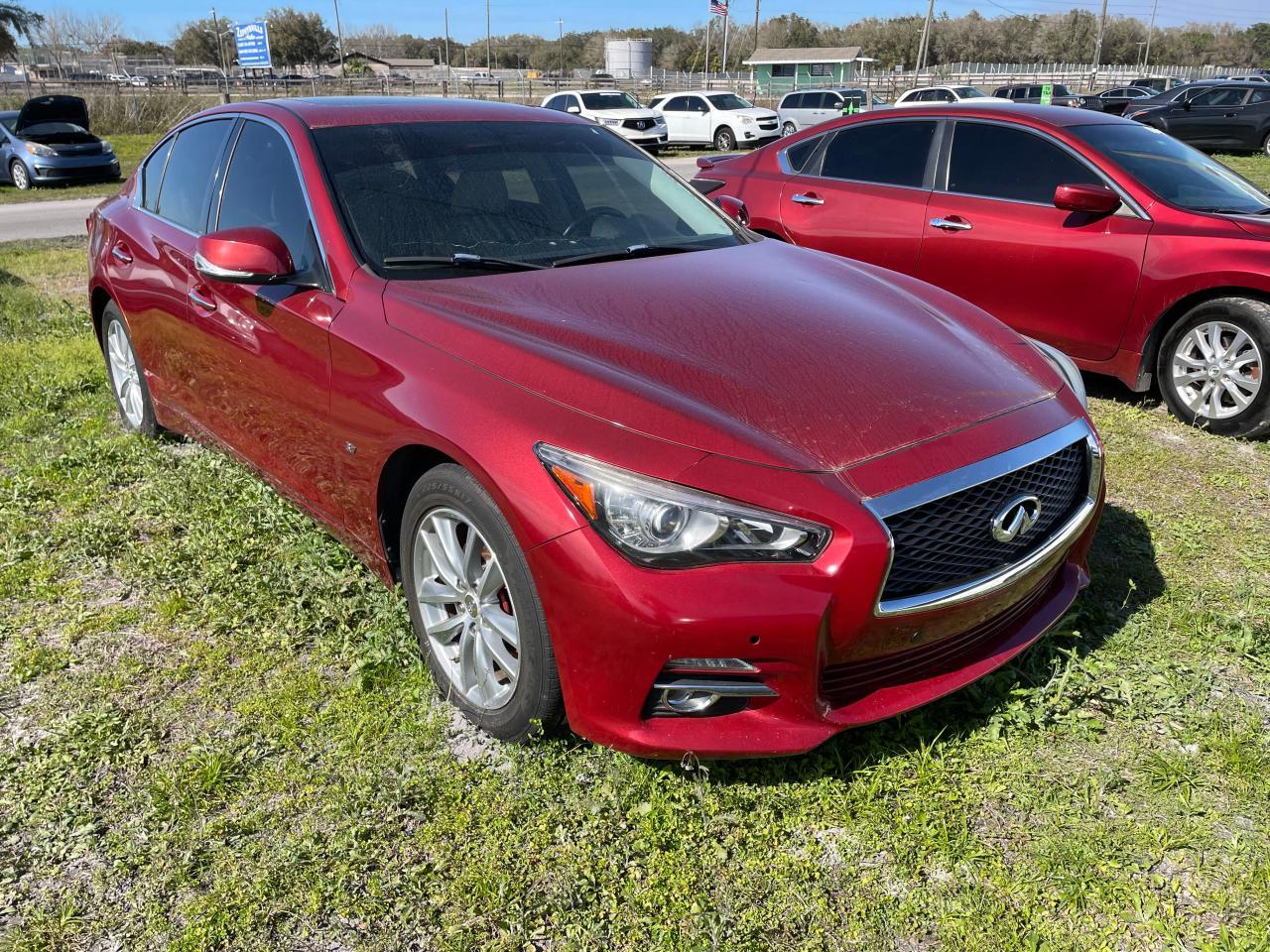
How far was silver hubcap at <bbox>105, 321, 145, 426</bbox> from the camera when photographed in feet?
16.2

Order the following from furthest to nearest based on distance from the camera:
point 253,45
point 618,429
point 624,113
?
point 253,45, point 624,113, point 618,429

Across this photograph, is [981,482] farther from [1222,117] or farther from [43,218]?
[1222,117]

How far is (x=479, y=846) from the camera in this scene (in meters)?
2.44

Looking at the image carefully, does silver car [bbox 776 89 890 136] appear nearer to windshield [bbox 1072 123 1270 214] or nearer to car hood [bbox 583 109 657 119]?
car hood [bbox 583 109 657 119]

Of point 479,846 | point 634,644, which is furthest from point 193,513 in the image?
point 634,644

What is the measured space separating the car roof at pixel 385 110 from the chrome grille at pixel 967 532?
2503mm

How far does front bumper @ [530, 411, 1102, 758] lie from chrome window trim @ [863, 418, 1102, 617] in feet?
0.07

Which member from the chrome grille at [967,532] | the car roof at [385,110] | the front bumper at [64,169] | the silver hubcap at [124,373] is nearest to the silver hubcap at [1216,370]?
the chrome grille at [967,532]

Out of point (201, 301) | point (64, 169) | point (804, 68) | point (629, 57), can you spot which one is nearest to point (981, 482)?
point (201, 301)

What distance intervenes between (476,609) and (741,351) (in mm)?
1044

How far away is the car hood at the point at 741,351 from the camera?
242cm

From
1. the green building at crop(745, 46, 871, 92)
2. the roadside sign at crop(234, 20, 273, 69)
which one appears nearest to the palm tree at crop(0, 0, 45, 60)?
the roadside sign at crop(234, 20, 273, 69)

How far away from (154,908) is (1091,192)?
5.45 m

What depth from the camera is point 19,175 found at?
712 inches
